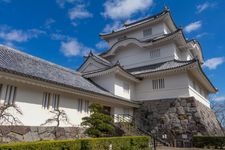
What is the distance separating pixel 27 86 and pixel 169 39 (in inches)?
542

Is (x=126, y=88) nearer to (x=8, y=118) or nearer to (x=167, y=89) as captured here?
(x=167, y=89)

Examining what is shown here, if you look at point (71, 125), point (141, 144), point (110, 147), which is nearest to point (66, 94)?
point (71, 125)

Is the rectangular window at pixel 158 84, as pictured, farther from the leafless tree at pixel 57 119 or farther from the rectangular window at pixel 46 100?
the rectangular window at pixel 46 100

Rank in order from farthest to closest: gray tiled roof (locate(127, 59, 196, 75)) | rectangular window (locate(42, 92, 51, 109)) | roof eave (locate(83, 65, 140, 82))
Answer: gray tiled roof (locate(127, 59, 196, 75))
roof eave (locate(83, 65, 140, 82))
rectangular window (locate(42, 92, 51, 109))

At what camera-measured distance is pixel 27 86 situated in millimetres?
9570

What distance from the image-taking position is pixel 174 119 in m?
15.2

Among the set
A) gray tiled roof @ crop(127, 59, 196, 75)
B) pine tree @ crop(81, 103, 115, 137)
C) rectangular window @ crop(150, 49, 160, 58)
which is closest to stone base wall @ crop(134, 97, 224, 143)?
gray tiled roof @ crop(127, 59, 196, 75)

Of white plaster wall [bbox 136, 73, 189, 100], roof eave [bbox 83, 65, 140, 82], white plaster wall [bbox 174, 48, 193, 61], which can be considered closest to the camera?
roof eave [bbox 83, 65, 140, 82]

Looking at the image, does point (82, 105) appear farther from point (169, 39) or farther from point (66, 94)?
point (169, 39)

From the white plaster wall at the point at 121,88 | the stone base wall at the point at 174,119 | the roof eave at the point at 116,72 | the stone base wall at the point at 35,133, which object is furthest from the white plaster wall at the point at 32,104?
the stone base wall at the point at 174,119

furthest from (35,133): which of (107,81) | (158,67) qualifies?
(158,67)

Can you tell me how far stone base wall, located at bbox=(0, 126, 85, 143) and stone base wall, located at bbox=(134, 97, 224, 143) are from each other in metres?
6.72

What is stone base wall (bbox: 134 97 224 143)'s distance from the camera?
564 inches

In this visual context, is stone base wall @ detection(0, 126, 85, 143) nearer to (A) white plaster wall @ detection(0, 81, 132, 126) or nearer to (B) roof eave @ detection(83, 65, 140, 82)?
(A) white plaster wall @ detection(0, 81, 132, 126)
